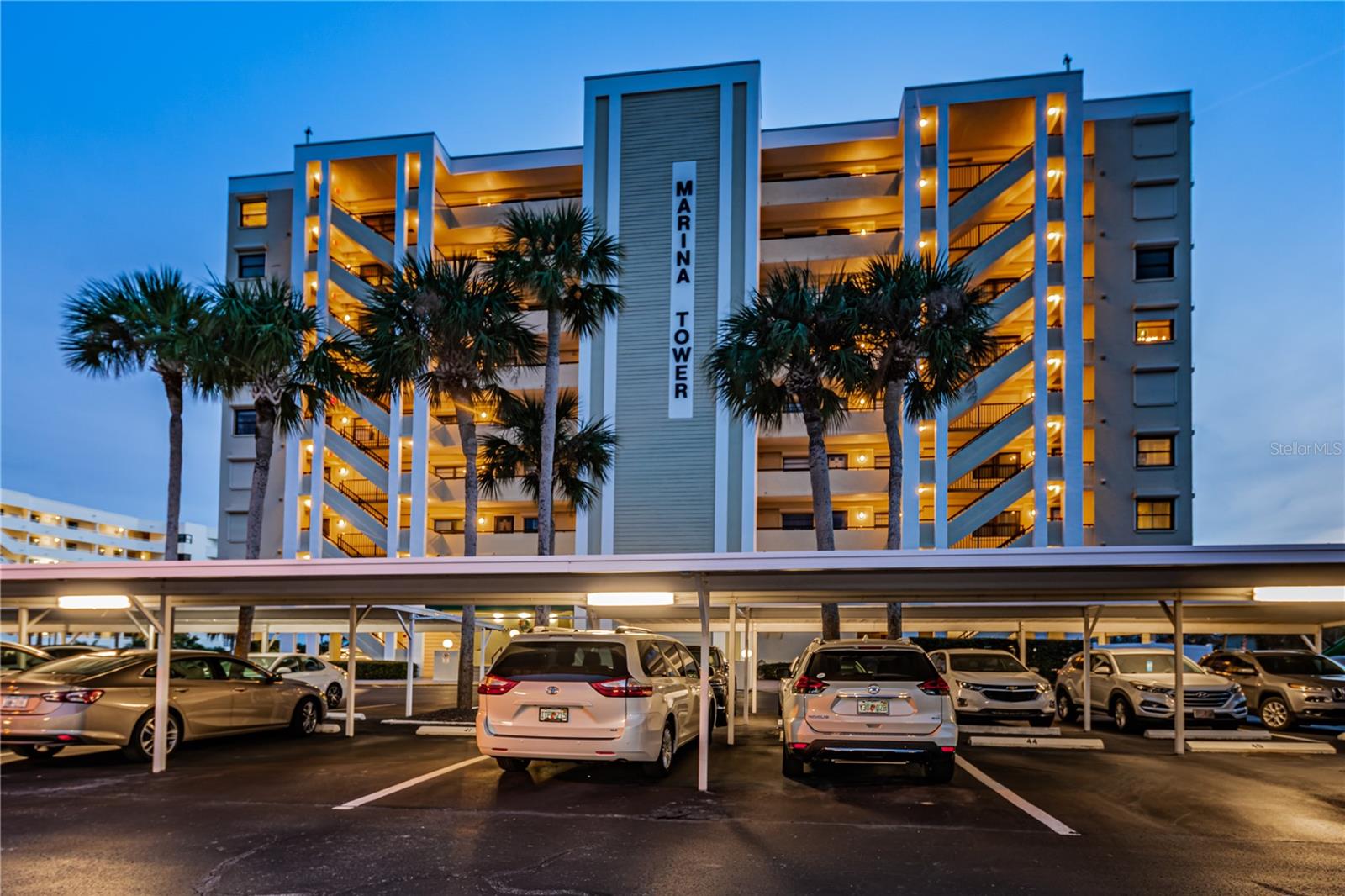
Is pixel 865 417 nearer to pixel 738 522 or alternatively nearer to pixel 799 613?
pixel 738 522

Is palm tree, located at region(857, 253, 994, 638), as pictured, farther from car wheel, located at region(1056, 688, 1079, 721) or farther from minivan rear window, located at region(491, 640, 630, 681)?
minivan rear window, located at region(491, 640, 630, 681)

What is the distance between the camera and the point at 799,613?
20.3 meters

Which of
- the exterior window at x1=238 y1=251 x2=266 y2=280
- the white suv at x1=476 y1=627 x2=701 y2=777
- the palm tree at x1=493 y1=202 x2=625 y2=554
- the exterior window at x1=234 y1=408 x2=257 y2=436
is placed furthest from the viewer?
the exterior window at x1=238 y1=251 x2=266 y2=280

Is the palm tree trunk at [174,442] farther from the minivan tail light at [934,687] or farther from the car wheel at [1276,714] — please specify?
the car wheel at [1276,714]

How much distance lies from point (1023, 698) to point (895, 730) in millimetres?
7478

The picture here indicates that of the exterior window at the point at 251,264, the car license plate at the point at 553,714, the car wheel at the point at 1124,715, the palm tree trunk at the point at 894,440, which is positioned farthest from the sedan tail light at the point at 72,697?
the exterior window at the point at 251,264

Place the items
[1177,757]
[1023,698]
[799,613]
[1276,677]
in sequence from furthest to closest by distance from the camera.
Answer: [799,613], [1276,677], [1023,698], [1177,757]

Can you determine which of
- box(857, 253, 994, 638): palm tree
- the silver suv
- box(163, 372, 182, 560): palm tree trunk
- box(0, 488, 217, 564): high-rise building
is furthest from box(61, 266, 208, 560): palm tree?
box(0, 488, 217, 564): high-rise building

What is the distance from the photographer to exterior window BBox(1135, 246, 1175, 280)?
35812mm

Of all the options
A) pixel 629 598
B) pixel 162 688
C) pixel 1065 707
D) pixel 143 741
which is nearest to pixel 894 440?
pixel 1065 707

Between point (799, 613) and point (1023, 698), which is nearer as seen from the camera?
point (1023, 698)

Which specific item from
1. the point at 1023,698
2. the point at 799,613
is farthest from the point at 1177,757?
the point at 799,613

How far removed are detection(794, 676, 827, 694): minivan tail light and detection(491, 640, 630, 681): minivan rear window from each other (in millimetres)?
1818

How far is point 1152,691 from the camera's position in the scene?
17.1 meters
